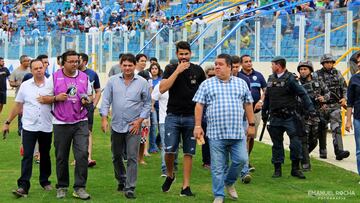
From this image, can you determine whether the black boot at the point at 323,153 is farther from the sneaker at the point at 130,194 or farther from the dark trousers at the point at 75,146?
A: the dark trousers at the point at 75,146

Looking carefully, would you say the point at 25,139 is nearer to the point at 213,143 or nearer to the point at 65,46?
the point at 213,143

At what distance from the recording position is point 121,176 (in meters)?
10.5

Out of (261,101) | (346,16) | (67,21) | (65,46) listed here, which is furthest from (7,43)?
(261,101)

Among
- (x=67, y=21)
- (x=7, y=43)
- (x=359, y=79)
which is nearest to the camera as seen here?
(x=359, y=79)

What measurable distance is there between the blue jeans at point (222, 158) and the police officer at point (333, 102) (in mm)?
4084

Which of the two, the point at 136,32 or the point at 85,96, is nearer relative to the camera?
the point at 85,96

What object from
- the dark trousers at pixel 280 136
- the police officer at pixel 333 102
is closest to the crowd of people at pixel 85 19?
the police officer at pixel 333 102

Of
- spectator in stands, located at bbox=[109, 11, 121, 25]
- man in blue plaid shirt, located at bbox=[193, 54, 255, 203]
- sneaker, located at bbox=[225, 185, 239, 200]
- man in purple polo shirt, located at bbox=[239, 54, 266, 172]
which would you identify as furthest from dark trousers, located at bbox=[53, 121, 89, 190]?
spectator in stands, located at bbox=[109, 11, 121, 25]

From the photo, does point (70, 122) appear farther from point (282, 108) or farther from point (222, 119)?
point (282, 108)

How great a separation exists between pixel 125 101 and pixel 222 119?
143cm

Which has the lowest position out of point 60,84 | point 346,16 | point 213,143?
point 213,143

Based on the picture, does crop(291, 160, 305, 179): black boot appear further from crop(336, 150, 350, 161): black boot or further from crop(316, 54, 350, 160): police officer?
crop(336, 150, 350, 161): black boot

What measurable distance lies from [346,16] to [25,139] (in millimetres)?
11732

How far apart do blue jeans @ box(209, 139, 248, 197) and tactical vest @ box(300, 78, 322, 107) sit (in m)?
3.69
